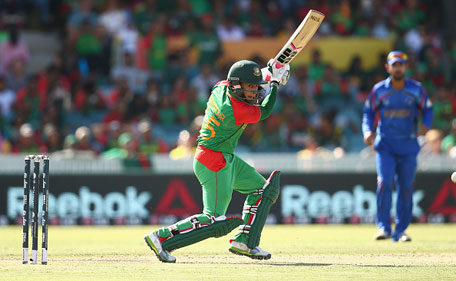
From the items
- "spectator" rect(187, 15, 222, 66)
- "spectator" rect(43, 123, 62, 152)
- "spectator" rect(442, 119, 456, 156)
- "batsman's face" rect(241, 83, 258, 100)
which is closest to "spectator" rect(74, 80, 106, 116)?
"spectator" rect(43, 123, 62, 152)

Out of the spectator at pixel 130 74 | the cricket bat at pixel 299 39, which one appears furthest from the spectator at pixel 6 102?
the cricket bat at pixel 299 39

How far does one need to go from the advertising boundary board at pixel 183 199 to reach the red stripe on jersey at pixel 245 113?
644cm

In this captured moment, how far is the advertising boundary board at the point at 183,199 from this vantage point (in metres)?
14.7

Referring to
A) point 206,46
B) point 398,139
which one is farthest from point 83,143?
point 398,139

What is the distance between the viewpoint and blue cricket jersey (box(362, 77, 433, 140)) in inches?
440

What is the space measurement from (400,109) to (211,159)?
355 centimetres

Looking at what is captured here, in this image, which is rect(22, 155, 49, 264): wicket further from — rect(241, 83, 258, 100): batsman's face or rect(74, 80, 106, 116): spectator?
rect(74, 80, 106, 116): spectator

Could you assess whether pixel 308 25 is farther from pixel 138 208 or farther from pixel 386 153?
pixel 138 208

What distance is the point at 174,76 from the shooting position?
1852 cm

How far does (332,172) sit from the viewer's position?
15.0m

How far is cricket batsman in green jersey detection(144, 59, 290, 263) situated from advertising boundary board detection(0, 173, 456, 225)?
19.9 ft

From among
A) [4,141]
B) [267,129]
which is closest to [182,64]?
[267,129]

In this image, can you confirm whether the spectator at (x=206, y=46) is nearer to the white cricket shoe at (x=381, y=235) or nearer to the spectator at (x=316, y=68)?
the spectator at (x=316, y=68)

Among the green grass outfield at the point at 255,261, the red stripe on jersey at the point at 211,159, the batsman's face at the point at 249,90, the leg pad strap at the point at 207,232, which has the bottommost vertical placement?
the green grass outfield at the point at 255,261
